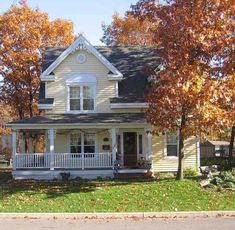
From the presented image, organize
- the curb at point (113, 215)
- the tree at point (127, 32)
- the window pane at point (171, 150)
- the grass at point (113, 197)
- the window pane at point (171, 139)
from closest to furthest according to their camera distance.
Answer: the curb at point (113, 215)
the grass at point (113, 197)
the window pane at point (171, 139)
the window pane at point (171, 150)
the tree at point (127, 32)

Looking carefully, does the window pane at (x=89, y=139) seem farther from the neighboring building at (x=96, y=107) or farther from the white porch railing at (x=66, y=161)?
the white porch railing at (x=66, y=161)

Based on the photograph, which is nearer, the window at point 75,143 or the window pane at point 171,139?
the window pane at point 171,139

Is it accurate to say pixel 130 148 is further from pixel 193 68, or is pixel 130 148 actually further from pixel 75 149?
pixel 193 68

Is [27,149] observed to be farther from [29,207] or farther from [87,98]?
[29,207]

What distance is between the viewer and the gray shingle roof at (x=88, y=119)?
27625mm

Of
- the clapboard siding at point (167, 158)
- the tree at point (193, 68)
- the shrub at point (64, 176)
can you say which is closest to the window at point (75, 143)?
the shrub at point (64, 176)

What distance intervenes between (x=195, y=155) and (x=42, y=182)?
10.2 m

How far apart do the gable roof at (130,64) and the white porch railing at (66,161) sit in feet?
13.2

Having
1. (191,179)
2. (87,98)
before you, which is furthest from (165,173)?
(87,98)

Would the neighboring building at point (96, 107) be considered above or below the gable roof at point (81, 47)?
below

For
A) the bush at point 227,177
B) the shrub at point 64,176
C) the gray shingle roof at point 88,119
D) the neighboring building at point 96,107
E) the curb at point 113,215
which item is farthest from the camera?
the neighboring building at point 96,107

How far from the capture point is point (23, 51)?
133ft

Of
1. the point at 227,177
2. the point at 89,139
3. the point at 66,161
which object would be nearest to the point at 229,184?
the point at 227,177

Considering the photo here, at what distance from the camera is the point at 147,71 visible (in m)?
24.9
